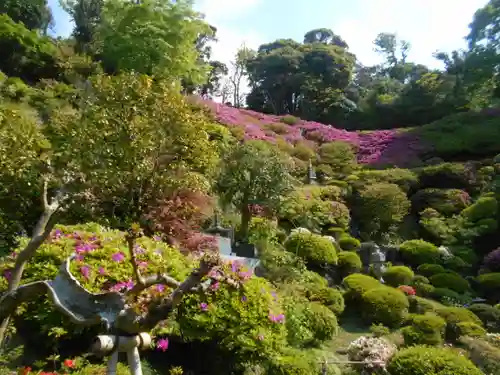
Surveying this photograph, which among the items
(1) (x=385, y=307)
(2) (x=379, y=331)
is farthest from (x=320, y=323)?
(1) (x=385, y=307)

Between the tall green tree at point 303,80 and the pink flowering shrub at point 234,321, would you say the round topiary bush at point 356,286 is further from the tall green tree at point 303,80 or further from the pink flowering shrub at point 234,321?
the tall green tree at point 303,80

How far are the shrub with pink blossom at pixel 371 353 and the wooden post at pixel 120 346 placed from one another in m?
5.39

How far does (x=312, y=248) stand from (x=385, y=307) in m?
2.66

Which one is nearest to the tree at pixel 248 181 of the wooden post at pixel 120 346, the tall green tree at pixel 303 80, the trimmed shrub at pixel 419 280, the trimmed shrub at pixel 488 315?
the trimmed shrub at pixel 419 280

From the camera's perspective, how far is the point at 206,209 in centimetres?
1069

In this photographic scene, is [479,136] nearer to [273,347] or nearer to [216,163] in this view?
[216,163]

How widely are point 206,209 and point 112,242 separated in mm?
3887

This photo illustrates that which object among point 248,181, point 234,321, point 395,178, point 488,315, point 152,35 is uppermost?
point 152,35

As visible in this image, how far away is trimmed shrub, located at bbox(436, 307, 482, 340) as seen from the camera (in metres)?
10.4

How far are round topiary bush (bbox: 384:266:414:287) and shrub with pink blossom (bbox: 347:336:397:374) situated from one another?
479 cm

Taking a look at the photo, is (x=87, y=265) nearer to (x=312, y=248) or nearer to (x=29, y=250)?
(x=29, y=250)

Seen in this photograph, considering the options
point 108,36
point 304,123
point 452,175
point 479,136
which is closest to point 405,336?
point 452,175

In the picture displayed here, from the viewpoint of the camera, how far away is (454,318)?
34.4 ft

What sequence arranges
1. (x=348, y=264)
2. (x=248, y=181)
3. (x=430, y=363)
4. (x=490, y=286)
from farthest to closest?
1. (x=490, y=286)
2. (x=348, y=264)
3. (x=248, y=181)
4. (x=430, y=363)
